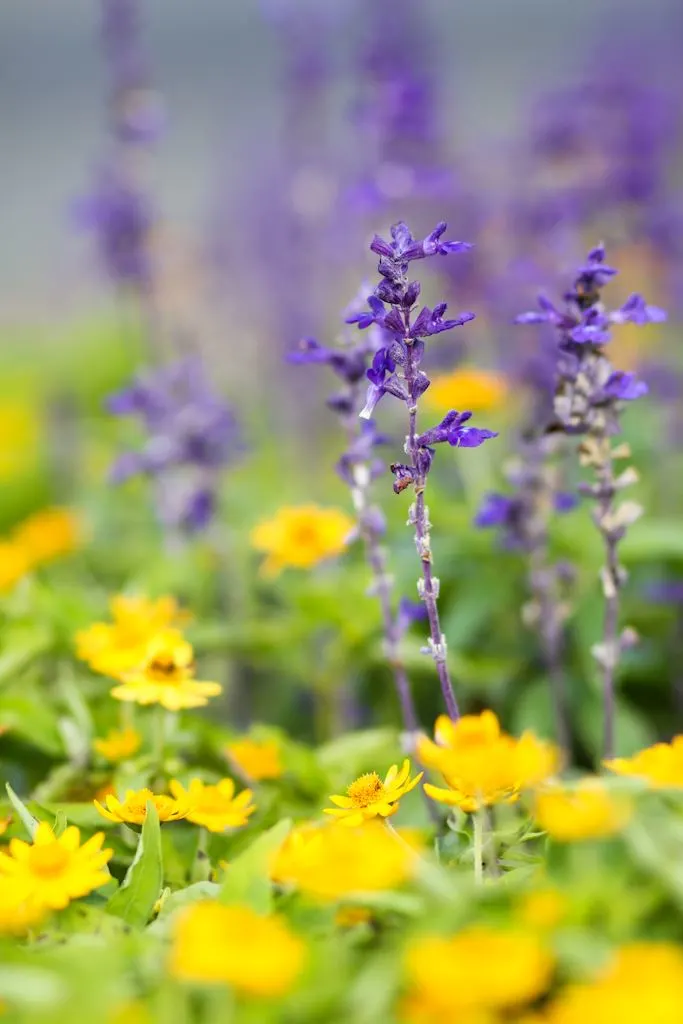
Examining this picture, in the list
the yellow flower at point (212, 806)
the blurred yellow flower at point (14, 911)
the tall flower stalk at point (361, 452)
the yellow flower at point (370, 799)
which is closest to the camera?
the blurred yellow flower at point (14, 911)

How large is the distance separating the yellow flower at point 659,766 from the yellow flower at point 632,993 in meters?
0.36

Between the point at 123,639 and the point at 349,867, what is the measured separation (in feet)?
3.50

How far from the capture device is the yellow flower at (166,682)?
188cm

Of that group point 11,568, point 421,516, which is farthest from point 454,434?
point 11,568

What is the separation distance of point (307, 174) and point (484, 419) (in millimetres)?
2178

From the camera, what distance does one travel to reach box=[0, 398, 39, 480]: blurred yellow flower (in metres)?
5.35

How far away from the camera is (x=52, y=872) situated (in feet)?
4.64

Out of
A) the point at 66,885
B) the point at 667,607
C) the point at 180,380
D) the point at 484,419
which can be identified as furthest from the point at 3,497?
the point at 66,885

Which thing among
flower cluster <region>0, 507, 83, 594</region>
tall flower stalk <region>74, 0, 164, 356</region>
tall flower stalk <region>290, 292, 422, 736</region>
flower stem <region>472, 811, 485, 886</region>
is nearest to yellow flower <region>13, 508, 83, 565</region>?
flower cluster <region>0, 507, 83, 594</region>

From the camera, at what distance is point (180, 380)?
3.35m

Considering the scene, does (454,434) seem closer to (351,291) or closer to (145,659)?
(145,659)

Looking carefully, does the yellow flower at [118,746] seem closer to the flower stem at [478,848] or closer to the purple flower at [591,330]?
the flower stem at [478,848]

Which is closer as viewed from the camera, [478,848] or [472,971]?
[472,971]

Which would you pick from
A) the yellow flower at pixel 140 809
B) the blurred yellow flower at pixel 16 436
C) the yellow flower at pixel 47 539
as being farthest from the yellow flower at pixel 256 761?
the blurred yellow flower at pixel 16 436
